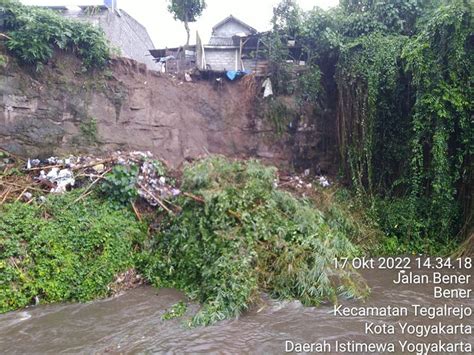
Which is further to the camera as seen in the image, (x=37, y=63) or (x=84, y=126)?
(x=84, y=126)

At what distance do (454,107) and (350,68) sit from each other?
2531 mm

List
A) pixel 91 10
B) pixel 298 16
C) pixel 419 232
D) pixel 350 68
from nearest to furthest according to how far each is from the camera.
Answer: pixel 419 232 < pixel 350 68 < pixel 298 16 < pixel 91 10

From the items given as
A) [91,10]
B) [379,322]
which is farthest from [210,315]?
[91,10]

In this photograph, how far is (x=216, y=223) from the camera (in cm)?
559

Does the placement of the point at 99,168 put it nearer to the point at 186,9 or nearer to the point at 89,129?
the point at 89,129

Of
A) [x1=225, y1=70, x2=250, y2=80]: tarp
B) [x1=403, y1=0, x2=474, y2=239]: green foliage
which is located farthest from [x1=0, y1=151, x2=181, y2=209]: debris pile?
[x1=403, y1=0, x2=474, y2=239]: green foliage

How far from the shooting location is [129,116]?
8422 mm

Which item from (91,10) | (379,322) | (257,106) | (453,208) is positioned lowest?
(379,322)

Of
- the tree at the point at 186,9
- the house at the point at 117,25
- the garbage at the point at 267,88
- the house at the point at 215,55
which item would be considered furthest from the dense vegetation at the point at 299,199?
the house at the point at 117,25

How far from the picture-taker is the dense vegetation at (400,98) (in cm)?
708

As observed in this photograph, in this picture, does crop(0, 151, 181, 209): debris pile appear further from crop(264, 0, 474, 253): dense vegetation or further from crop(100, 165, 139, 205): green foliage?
crop(264, 0, 474, 253): dense vegetation

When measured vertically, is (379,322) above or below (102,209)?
below

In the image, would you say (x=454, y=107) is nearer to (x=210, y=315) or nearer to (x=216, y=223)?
(x=216, y=223)

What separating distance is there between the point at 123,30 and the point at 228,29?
3.89 m
